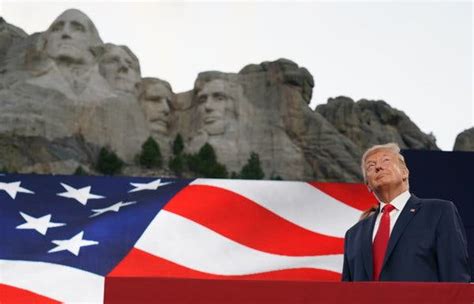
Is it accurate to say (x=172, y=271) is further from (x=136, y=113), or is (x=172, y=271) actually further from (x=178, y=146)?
(x=178, y=146)

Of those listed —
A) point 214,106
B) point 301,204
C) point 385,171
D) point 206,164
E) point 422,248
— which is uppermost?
point 214,106

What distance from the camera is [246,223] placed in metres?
6.72

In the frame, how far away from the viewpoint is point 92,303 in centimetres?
574

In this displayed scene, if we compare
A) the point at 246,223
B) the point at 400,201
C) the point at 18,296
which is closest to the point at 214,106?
the point at 246,223

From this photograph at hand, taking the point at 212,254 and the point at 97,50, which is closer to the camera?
the point at 212,254

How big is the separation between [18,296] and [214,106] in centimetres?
4589

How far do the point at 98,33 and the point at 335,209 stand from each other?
153 feet

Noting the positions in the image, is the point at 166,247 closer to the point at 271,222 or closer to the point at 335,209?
the point at 271,222

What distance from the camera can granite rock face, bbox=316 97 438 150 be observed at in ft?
189

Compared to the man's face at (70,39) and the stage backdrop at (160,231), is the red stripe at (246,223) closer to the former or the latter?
the stage backdrop at (160,231)

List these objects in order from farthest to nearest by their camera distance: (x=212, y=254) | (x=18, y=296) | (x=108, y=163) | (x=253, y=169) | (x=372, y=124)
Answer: (x=372, y=124), (x=253, y=169), (x=108, y=163), (x=212, y=254), (x=18, y=296)

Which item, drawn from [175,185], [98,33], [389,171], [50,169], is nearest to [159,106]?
[98,33]

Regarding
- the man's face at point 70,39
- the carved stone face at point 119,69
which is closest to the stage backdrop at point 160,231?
the carved stone face at point 119,69

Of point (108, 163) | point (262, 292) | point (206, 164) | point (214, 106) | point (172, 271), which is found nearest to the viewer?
point (262, 292)
